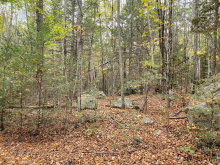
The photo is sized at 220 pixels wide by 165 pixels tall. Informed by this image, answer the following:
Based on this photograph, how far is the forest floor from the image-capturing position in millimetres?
4066

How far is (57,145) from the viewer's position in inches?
206

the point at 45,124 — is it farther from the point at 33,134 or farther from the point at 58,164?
the point at 58,164

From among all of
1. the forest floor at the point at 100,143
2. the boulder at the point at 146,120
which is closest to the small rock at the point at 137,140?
the forest floor at the point at 100,143

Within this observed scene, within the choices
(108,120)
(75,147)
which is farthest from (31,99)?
(108,120)

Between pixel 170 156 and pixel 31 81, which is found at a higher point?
pixel 31 81

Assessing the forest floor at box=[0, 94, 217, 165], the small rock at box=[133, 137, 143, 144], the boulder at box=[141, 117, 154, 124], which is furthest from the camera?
the boulder at box=[141, 117, 154, 124]

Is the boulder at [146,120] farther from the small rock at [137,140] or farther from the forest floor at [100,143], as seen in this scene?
the small rock at [137,140]

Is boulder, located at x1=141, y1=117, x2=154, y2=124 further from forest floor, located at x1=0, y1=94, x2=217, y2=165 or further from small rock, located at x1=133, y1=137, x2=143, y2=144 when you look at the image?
small rock, located at x1=133, y1=137, x2=143, y2=144

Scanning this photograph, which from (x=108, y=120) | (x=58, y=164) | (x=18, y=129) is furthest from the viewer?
(x=108, y=120)

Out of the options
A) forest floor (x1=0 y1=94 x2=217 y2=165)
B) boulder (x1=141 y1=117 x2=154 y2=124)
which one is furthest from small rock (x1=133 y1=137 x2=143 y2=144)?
boulder (x1=141 y1=117 x2=154 y2=124)

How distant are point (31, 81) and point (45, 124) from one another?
2.48m

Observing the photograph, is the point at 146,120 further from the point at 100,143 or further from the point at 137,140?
the point at 100,143

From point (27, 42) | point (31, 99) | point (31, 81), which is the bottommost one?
point (31, 99)

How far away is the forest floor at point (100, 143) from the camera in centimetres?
407
